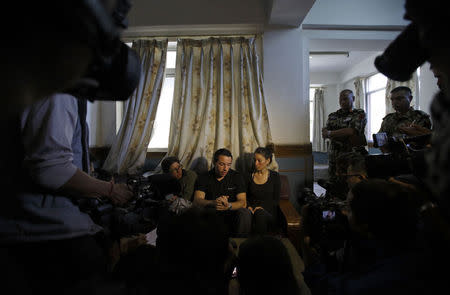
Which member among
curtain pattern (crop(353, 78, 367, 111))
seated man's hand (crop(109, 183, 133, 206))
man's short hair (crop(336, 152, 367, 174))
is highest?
curtain pattern (crop(353, 78, 367, 111))

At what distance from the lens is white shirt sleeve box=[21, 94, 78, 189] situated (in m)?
0.65

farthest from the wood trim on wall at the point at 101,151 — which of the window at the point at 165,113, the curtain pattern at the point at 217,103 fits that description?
the curtain pattern at the point at 217,103

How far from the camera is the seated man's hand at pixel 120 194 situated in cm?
79

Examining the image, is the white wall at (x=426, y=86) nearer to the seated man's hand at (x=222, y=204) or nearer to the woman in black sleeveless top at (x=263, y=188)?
the woman in black sleeveless top at (x=263, y=188)

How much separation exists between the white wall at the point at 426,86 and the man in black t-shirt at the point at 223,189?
7.96 feet

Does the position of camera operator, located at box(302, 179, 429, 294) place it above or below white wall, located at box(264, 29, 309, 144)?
below

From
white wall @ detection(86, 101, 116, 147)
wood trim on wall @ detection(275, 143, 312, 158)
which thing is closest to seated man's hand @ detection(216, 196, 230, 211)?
wood trim on wall @ detection(275, 143, 312, 158)

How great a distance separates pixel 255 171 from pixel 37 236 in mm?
1860

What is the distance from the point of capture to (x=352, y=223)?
856 mm

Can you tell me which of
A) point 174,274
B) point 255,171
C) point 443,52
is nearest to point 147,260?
point 174,274

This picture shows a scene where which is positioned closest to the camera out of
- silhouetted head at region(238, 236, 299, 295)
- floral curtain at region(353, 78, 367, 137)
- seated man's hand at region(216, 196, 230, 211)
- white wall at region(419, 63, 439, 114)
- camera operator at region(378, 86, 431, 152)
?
silhouetted head at region(238, 236, 299, 295)

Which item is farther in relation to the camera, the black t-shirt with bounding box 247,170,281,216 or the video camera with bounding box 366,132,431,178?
the black t-shirt with bounding box 247,170,281,216

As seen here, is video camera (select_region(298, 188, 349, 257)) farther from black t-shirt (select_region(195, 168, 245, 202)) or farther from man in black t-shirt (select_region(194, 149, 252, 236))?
black t-shirt (select_region(195, 168, 245, 202))

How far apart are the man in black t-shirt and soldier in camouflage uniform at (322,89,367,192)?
1080 millimetres
